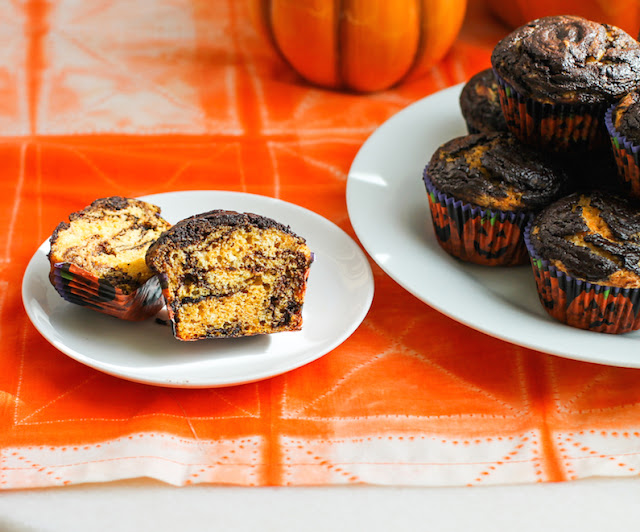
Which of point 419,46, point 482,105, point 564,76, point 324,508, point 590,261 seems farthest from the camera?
point 419,46

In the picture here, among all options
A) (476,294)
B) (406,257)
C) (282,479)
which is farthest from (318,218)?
(282,479)

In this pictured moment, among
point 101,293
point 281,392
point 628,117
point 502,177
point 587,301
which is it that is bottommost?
point 281,392

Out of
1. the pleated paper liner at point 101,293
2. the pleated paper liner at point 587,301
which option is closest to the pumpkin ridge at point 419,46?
the pleated paper liner at point 587,301

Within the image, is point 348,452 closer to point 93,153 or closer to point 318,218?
point 318,218

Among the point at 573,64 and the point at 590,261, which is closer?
the point at 590,261

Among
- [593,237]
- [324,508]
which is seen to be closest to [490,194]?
[593,237]

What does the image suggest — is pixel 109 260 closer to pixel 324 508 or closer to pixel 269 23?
pixel 324 508

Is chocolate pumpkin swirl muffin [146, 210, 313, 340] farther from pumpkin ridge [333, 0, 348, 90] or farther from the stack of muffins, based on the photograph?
pumpkin ridge [333, 0, 348, 90]
